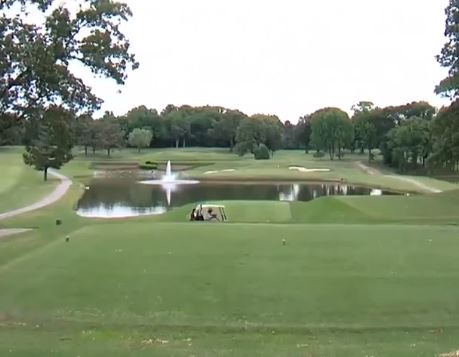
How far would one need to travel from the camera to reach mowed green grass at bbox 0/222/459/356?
10.7 m

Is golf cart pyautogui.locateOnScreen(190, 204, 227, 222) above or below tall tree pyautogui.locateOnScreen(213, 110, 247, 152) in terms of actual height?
below

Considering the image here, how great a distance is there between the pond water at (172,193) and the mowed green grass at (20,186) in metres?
Result: 4.05

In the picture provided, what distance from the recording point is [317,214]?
124 feet

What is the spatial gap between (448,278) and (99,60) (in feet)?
33.6

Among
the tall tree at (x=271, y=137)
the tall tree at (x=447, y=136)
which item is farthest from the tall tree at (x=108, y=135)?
the tall tree at (x=447, y=136)

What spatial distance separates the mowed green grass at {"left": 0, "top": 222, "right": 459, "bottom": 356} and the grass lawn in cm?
3

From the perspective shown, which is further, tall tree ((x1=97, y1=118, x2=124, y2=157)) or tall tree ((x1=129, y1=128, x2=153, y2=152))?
tall tree ((x1=129, y1=128, x2=153, y2=152))

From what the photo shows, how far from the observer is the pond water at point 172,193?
1943 inches

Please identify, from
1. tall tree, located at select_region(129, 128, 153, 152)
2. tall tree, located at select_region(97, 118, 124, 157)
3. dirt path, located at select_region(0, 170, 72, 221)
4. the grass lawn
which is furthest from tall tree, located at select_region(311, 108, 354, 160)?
the grass lawn

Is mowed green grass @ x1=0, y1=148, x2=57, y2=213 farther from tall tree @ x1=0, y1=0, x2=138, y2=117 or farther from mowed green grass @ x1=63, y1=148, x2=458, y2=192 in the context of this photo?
tall tree @ x1=0, y1=0, x2=138, y2=117

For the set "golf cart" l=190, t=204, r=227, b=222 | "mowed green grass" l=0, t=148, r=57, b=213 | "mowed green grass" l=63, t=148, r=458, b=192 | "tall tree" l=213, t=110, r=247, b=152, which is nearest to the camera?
"golf cart" l=190, t=204, r=227, b=222

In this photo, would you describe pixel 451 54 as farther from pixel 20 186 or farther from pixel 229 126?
pixel 229 126

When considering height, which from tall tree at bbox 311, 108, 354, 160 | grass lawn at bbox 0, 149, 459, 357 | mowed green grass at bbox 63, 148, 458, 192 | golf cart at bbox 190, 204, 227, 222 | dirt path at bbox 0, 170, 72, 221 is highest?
tall tree at bbox 311, 108, 354, 160

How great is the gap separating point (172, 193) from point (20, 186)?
1454 centimetres
